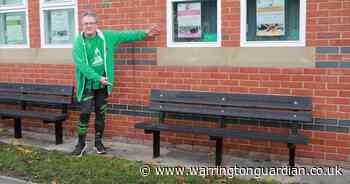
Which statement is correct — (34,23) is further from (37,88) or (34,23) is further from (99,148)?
(99,148)

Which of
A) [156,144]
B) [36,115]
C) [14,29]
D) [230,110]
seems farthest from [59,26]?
[230,110]

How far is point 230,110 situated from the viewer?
5.63 metres

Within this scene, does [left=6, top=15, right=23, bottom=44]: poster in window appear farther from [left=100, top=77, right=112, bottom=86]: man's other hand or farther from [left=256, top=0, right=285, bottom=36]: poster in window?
[left=256, top=0, right=285, bottom=36]: poster in window

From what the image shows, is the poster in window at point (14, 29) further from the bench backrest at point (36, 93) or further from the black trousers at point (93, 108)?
the black trousers at point (93, 108)

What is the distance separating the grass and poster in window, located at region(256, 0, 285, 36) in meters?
1.88

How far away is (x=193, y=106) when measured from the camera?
5953 millimetres

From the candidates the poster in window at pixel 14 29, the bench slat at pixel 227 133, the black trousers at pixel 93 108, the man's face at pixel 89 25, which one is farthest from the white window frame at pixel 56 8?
the bench slat at pixel 227 133

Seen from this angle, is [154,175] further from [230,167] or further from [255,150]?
[255,150]

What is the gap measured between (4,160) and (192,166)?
8.12 ft

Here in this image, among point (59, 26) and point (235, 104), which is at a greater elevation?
point (59, 26)

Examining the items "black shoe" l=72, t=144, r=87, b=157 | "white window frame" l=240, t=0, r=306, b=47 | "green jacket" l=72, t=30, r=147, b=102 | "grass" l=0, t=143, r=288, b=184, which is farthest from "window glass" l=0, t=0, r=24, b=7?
"white window frame" l=240, t=0, r=306, b=47

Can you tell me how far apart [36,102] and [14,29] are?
153 cm

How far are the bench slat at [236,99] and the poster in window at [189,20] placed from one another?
822mm

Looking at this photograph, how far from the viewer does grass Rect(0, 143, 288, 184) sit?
4973mm
